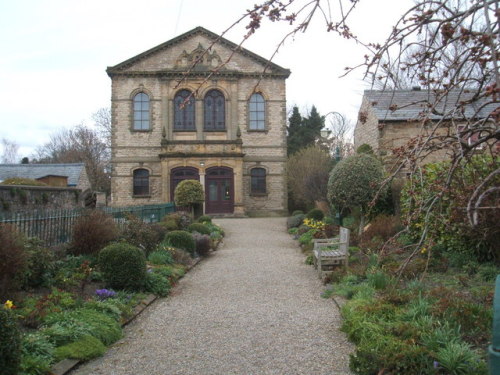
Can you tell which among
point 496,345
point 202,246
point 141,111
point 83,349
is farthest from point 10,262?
point 141,111

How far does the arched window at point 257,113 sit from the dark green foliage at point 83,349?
25.4m

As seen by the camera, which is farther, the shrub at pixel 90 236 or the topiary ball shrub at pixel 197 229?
the topiary ball shrub at pixel 197 229

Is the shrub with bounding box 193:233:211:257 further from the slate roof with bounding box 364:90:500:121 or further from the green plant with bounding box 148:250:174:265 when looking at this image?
the slate roof with bounding box 364:90:500:121

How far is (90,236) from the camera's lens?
32.0 ft

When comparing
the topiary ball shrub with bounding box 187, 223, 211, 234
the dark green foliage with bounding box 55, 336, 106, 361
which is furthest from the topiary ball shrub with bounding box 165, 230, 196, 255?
the dark green foliage with bounding box 55, 336, 106, 361

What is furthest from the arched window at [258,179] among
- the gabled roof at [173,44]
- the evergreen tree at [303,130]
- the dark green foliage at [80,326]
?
the dark green foliage at [80,326]

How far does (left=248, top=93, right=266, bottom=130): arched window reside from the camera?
30234 millimetres

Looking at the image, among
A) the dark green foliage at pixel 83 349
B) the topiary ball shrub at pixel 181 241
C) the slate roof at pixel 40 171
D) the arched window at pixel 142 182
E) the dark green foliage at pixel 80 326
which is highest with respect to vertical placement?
the slate roof at pixel 40 171

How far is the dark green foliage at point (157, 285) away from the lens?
8.66 meters

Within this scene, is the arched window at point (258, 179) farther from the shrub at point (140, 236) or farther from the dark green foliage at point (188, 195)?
the shrub at point (140, 236)

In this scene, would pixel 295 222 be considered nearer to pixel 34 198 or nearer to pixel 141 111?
pixel 34 198

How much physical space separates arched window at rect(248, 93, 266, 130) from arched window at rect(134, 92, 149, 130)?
667 cm

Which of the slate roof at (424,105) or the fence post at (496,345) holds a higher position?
the slate roof at (424,105)

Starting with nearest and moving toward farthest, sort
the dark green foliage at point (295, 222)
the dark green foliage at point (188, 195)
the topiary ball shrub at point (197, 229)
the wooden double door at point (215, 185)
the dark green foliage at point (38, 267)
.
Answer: the dark green foliage at point (38, 267), the topiary ball shrub at point (197, 229), the dark green foliage at point (295, 222), the dark green foliage at point (188, 195), the wooden double door at point (215, 185)
